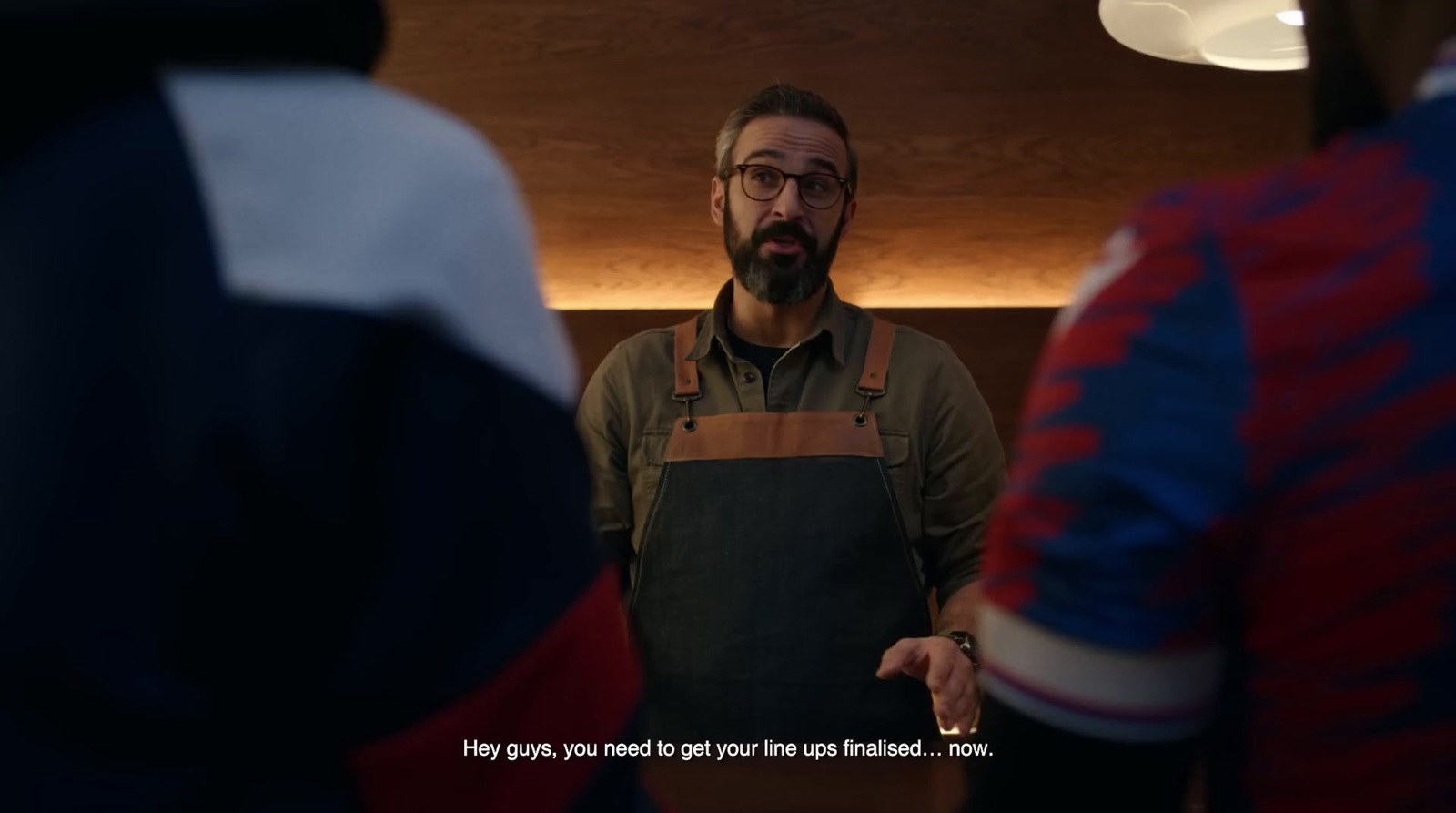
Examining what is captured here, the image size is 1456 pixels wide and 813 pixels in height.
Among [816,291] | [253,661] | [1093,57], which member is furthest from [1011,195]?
[253,661]

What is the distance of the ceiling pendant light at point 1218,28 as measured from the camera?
3.87 ft

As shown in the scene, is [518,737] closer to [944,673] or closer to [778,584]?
[944,673]

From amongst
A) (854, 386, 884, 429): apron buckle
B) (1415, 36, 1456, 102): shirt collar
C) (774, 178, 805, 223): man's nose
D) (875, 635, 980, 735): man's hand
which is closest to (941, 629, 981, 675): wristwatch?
(875, 635, 980, 735): man's hand

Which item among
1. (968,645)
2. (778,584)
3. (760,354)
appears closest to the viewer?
(968,645)

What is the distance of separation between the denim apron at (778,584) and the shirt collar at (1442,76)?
51.1 inches

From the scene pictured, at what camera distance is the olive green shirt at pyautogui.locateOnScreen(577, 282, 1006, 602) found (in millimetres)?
1694

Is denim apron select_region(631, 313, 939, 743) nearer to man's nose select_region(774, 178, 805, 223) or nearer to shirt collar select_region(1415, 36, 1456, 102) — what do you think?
man's nose select_region(774, 178, 805, 223)

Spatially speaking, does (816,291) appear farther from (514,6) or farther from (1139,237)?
(1139,237)

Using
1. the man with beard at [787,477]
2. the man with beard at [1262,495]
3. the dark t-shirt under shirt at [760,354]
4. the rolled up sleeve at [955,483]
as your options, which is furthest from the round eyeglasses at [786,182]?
the man with beard at [1262,495]

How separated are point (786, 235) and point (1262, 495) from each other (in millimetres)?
1414

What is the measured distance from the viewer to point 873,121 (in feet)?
7.82

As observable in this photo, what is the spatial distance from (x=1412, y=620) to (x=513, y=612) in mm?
332

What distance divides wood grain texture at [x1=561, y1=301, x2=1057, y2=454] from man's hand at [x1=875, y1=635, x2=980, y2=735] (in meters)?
1.14

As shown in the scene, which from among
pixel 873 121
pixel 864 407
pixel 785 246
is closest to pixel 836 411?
pixel 864 407
